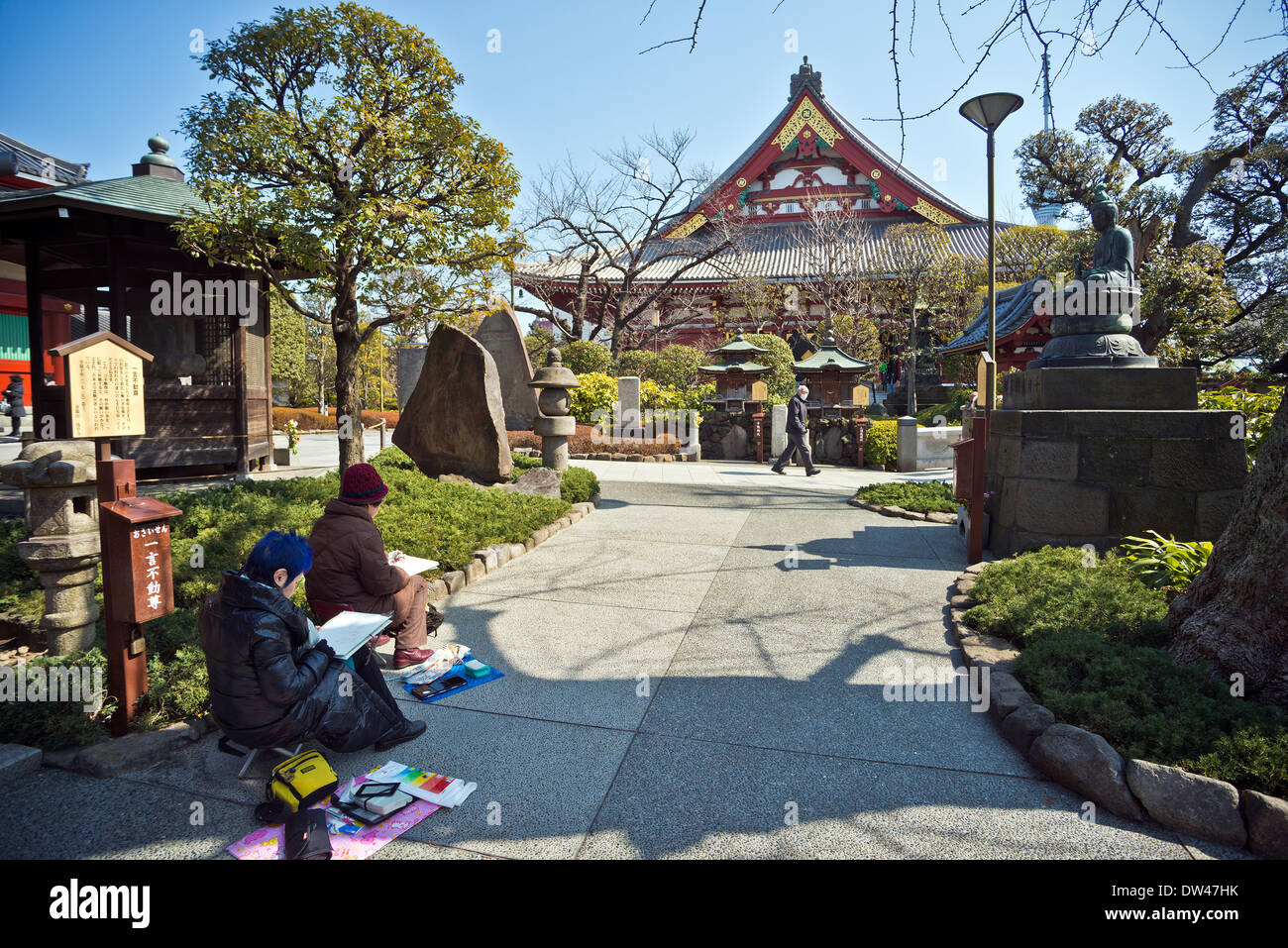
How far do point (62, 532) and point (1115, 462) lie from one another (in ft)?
24.2

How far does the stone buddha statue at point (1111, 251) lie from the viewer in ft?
24.7

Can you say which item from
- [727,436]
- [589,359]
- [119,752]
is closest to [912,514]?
[119,752]

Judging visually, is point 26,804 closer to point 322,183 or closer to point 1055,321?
point 322,183

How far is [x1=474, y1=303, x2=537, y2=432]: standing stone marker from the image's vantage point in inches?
742

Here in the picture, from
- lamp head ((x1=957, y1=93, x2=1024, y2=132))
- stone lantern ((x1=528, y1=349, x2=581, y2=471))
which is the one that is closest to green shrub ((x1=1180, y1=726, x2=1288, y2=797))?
lamp head ((x1=957, y1=93, x2=1024, y2=132))

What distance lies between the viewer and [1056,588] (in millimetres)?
4805

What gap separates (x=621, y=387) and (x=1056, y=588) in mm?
13565

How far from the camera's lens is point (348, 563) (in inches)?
154

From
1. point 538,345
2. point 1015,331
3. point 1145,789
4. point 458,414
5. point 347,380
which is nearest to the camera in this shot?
point 1145,789

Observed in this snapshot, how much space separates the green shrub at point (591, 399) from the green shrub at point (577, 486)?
7.28m

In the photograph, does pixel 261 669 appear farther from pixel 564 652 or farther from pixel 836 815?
pixel 836 815

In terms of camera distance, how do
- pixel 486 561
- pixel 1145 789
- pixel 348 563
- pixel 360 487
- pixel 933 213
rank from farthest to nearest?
pixel 933 213
pixel 486 561
pixel 360 487
pixel 348 563
pixel 1145 789

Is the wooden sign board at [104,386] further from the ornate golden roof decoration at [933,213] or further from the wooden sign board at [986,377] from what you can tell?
the ornate golden roof decoration at [933,213]

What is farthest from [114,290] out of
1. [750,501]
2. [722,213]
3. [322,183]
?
[722,213]
